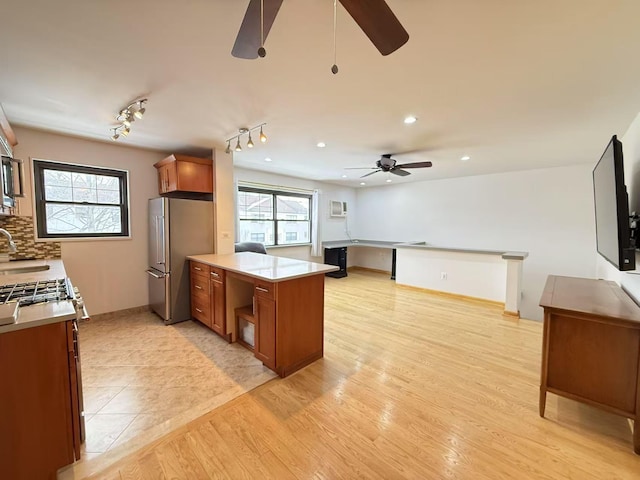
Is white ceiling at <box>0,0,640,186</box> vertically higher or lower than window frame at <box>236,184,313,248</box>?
higher

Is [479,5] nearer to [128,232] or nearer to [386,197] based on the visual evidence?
[128,232]

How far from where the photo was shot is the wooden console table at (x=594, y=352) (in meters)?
1.69

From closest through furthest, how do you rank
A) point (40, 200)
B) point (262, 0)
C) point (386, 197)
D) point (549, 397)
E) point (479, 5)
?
1. point (262, 0)
2. point (479, 5)
3. point (549, 397)
4. point (40, 200)
5. point (386, 197)

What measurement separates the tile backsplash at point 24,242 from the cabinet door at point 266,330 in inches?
117

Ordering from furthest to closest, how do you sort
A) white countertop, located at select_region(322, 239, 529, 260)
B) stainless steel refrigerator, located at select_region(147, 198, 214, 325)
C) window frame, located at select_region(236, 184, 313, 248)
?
1. window frame, located at select_region(236, 184, 313, 248)
2. white countertop, located at select_region(322, 239, 529, 260)
3. stainless steel refrigerator, located at select_region(147, 198, 214, 325)

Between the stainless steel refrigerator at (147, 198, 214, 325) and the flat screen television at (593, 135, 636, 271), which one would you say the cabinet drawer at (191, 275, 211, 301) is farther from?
the flat screen television at (593, 135, 636, 271)

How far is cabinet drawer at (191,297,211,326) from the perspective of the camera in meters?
3.30

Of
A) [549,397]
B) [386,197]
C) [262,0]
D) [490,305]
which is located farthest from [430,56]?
[386,197]

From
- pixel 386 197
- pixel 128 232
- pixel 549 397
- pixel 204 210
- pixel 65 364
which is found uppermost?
pixel 386 197

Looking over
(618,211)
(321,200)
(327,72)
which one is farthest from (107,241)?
(618,211)

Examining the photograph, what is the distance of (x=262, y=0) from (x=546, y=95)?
2415 mm

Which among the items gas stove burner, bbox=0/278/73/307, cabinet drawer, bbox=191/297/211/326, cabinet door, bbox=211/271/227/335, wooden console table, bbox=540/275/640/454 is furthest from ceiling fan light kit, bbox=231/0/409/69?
cabinet drawer, bbox=191/297/211/326

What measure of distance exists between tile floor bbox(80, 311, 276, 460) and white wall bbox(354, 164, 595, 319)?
4896mm

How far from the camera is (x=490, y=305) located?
4.45 meters
